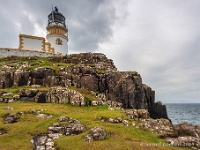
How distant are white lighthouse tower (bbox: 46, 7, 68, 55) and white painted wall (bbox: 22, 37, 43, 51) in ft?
19.0

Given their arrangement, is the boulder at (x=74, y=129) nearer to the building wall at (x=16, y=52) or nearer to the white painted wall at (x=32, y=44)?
the building wall at (x=16, y=52)

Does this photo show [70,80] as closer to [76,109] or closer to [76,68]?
[76,68]

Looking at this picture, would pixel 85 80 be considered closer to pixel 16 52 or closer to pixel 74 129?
pixel 74 129

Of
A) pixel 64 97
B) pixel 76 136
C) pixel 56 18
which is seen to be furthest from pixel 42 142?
pixel 56 18

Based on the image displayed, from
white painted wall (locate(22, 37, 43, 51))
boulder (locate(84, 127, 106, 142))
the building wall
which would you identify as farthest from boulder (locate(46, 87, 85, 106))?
white painted wall (locate(22, 37, 43, 51))

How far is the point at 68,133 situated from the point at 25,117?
→ 7.95 m

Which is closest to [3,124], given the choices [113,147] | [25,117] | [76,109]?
[25,117]

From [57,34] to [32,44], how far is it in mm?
10905

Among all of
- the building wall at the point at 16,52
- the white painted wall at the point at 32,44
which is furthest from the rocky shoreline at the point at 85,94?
the white painted wall at the point at 32,44

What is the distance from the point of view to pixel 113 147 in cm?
2012

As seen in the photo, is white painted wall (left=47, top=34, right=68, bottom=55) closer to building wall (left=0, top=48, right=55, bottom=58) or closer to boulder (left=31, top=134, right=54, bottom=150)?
building wall (left=0, top=48, right=55, bottom=58)

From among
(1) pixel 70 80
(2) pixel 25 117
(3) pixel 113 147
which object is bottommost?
(3) pixel 113 147

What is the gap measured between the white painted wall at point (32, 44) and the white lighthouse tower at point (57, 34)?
19.0ft

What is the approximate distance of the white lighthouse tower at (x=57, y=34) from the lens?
72.1 meters
